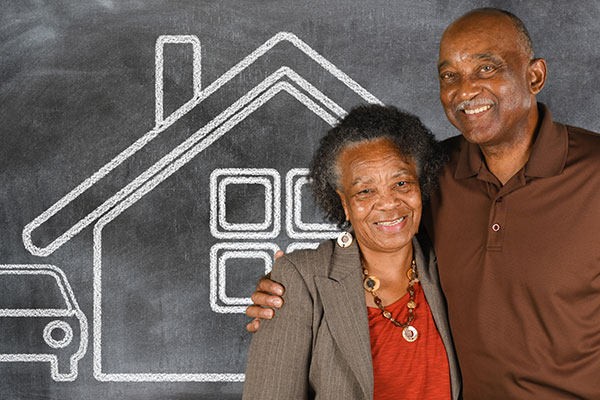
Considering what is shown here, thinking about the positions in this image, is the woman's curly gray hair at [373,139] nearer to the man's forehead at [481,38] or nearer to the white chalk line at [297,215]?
the man's forehead at [481,38]

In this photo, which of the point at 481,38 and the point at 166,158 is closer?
the point at 481,38

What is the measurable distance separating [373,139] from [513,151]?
1.14 ft

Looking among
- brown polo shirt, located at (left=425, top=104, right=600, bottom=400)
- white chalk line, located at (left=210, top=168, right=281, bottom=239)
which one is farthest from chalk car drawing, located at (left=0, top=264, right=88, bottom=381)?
brown polo shirt, located at (left=425, top=104, right=600, bottom=400)

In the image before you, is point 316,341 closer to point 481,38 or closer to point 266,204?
point 481,38

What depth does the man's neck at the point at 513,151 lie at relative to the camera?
5.42ft

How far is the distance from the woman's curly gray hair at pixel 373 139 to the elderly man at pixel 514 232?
0.08 metres

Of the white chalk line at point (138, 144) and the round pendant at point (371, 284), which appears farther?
the white chalk line at point (138, 144)

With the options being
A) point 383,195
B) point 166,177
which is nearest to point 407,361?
point 383,195

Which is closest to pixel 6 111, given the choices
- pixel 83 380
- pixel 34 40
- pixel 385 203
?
pixel 34 40

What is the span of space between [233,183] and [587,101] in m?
1.46

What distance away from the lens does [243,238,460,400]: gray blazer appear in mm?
1520

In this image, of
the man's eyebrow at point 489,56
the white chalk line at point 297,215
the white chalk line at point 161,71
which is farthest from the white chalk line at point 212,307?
the man's eyebrow at point 489,56

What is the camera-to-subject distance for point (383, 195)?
1641mm

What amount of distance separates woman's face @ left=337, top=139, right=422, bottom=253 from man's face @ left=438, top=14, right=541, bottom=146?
0.19 m
